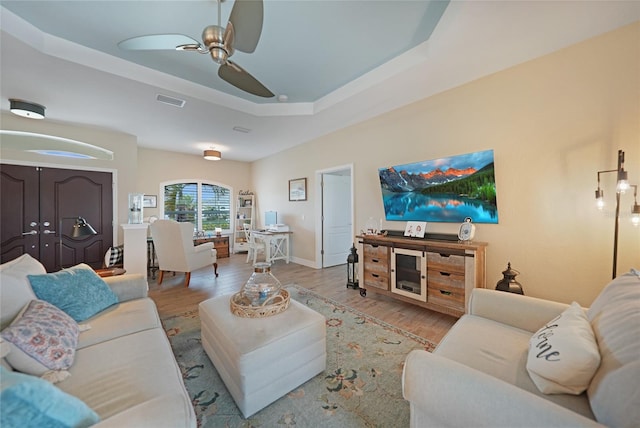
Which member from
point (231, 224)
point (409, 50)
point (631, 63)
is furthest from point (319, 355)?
point (231, 224)

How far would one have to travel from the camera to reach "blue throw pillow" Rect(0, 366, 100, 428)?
0.60 metres

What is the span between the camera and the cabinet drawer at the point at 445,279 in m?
2.50

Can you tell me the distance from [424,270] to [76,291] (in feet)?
10.3

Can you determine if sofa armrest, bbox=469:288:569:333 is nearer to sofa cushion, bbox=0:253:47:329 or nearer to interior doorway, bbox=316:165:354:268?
sofa cushion, bbox=0:253:47:329

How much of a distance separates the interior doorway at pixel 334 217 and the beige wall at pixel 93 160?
374 cm

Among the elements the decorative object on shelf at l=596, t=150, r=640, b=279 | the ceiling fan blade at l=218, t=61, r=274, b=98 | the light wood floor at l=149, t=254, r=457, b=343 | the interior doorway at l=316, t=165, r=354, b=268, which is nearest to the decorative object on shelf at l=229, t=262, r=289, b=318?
the light wood floor at l=149, t=254, r=457, b=343

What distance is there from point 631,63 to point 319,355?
132 inches

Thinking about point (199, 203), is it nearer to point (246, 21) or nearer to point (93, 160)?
point (93, 160)

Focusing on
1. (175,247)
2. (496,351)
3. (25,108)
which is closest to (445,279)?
(496,351)

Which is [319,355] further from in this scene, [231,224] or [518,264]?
[231,224]

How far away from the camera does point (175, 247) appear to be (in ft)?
12.6

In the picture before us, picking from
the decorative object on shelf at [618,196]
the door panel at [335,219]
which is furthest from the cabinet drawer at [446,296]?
the door panel at [335,219]

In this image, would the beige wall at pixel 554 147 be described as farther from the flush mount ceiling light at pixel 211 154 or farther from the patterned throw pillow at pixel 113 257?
the patterned throw pillow at pixel 113 257

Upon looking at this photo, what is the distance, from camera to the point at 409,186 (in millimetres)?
3281
